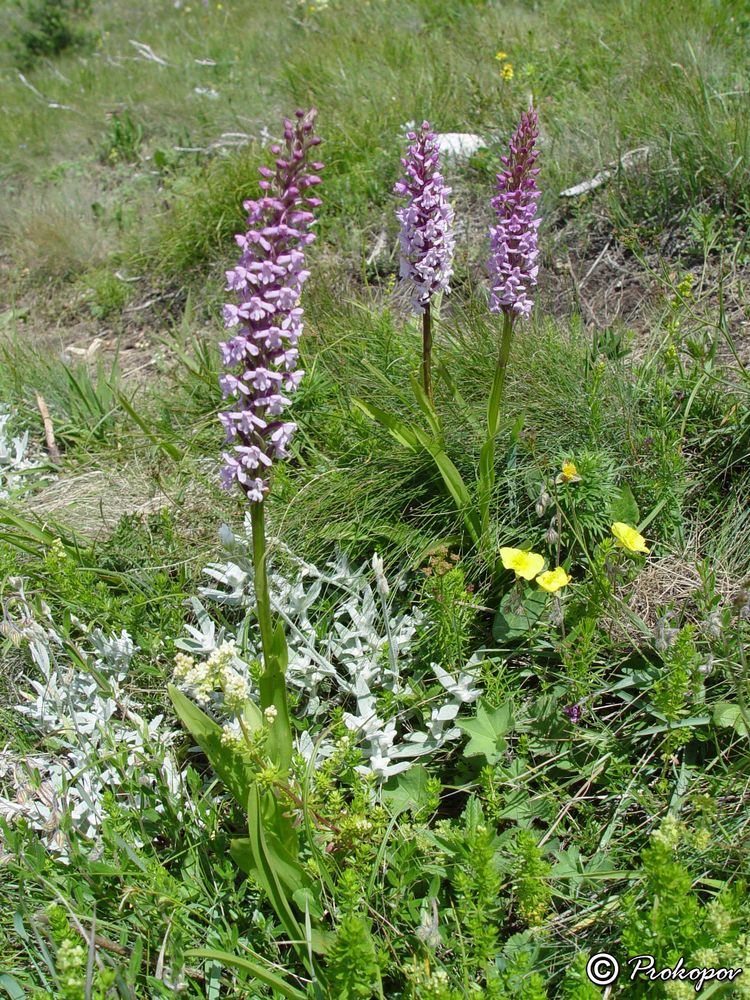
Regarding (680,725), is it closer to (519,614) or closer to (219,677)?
(519,614)

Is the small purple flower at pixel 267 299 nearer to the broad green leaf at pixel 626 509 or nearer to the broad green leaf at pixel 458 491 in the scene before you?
the broad green leaf at pixel 458 491

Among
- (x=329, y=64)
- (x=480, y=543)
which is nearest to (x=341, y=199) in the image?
(x=329, y=64)

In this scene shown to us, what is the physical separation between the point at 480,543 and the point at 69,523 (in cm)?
185

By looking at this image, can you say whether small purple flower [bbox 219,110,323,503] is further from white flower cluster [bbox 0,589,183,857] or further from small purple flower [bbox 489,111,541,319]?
white flower cluster [bbox 0,589,183,857]

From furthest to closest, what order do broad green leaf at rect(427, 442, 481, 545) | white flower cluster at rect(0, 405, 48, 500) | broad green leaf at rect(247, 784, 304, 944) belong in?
white flower cluster at rect(0, 405, 48, 500)
broad green leaf at rect(427, 442, 481, 545)
broad green leaf at rect(247, 784, 304, 944)

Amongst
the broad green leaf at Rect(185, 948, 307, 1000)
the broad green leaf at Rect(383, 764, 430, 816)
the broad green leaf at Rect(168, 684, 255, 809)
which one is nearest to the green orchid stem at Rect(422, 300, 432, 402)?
the broad green leaf at Rect(383, 764, 430, 816)

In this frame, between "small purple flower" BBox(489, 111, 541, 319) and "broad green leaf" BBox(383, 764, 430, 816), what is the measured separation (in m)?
1.48

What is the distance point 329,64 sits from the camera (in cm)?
652

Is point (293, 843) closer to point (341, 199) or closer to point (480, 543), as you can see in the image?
point (480, 543)

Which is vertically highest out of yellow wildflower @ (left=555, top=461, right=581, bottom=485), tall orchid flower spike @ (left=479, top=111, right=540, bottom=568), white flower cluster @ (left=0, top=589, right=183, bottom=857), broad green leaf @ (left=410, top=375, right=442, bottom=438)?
tall orchid flower spike @ (left=479, top=111, right=540, bottom=568)

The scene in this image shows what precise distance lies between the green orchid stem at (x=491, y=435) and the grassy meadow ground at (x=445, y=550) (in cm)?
16

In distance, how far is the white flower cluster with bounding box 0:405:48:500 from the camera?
3.81 metres

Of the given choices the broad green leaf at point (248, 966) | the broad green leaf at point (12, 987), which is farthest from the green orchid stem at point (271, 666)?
the broad green leaf at point (12, 987)

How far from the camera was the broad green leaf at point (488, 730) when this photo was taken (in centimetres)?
228
